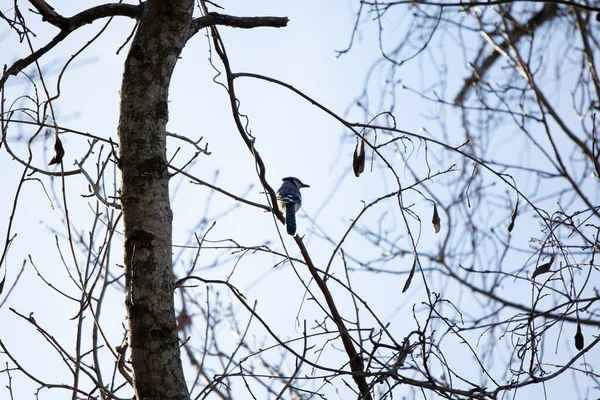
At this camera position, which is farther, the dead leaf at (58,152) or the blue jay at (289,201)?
the blue jay at (289,201)

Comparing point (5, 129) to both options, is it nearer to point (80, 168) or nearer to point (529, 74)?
point (80, 168)

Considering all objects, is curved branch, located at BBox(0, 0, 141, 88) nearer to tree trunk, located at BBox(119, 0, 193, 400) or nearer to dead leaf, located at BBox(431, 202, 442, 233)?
tree trunk, located at BBox(119, 0, 193, 400)

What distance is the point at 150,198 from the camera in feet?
6.15

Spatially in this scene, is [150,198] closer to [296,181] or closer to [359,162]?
[359,162]

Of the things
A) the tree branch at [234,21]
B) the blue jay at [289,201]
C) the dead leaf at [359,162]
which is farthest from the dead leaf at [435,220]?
the blue jay at [289,201]

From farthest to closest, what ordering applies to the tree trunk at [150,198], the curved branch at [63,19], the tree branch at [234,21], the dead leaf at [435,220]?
the dead leaf at [435,220] < the tree branch at [234,21] < the curved branch at [63,19] < the tree trunk at [150,198]

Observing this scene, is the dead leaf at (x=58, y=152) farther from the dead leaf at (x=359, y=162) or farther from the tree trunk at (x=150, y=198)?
the dead leaf at (x=359, y=162)

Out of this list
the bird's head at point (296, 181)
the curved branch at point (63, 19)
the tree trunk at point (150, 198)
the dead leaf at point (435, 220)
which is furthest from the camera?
the bird's head at point (296, 181)

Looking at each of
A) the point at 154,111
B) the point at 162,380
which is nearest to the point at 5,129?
the point at 154,111

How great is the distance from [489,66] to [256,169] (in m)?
4.71

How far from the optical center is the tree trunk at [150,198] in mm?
1802

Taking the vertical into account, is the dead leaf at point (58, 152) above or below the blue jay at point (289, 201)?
below

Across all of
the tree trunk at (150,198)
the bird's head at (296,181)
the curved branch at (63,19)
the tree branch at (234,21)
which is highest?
the bird's head at (296,181)

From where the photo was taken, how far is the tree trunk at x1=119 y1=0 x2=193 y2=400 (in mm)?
1802
